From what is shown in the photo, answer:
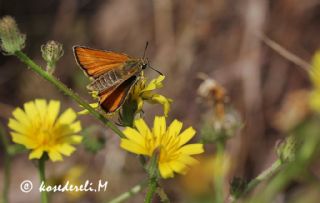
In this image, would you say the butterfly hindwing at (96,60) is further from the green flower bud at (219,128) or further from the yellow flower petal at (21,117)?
the green flower bud at (219,128)

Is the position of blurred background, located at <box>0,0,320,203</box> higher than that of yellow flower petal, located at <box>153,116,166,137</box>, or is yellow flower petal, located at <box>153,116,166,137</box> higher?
blurred background, located at <box>0,0,320,203</box>

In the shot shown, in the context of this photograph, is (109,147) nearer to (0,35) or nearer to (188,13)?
(188,13)

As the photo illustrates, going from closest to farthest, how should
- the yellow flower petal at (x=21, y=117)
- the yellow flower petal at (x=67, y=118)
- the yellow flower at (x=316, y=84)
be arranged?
the yellow flower at (x=316, y=84), the yellow flower petal at (x=21, y=117), the yellow flower petal at (x=67, y=118)

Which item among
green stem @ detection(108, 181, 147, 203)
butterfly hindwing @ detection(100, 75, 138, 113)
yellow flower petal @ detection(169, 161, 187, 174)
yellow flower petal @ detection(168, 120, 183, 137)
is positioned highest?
butterfly hindwing @ detection(100, 75, 138, 113)

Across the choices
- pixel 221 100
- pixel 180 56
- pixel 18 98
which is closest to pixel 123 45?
pixel 180 56

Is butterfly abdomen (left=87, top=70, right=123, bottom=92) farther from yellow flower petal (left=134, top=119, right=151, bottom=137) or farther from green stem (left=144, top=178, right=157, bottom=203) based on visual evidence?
green stem (left=144, top=178, right=157, bottom=203)

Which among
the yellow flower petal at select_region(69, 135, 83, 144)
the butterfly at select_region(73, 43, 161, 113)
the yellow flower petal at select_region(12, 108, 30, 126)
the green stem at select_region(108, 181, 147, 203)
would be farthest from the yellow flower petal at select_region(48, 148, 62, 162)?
the butterfly at select_region(73, 43, 161, 113)

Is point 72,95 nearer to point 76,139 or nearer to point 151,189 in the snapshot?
point 151,189

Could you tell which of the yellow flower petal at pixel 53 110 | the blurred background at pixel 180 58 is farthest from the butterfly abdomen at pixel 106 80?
the blurred background at pixel 180 58
